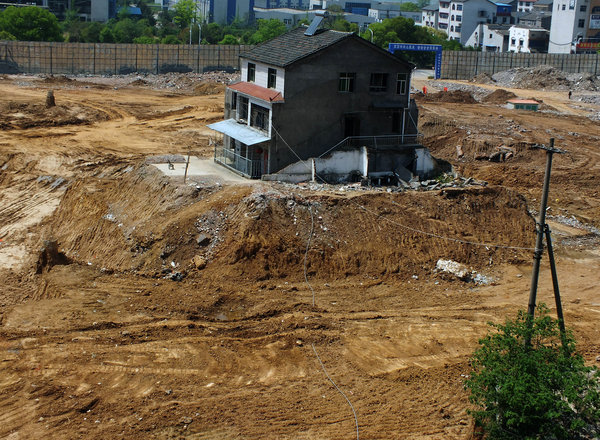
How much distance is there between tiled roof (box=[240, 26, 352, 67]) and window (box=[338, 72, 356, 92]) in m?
1.90

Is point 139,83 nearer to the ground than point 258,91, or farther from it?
nearer to the ground

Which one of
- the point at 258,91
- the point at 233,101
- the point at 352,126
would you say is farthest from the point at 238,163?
the point at 352,126

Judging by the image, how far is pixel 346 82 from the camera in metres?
41.4

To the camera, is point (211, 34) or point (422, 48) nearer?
point (422, 48)

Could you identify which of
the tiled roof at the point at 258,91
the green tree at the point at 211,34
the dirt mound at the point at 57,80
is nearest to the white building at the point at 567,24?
the green tree at the point at 211,34

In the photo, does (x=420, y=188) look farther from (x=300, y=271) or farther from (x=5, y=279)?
(x=5, y=279)

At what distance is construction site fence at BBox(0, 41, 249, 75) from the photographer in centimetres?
8062

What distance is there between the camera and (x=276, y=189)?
122 feet

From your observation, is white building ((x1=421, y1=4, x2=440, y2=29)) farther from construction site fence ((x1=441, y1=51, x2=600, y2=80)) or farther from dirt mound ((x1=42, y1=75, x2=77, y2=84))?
dirt mound ((x1=42, y1=75, x2=77, y2=84))

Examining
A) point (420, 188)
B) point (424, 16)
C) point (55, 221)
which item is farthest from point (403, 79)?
point (424, 16)

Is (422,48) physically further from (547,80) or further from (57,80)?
(57,80)

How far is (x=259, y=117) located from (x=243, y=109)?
217cm

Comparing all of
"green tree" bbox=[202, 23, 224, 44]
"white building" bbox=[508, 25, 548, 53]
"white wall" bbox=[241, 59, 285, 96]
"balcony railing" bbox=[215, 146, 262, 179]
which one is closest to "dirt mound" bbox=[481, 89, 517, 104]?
"white wall" bbox=[241, 59, 285, 96]

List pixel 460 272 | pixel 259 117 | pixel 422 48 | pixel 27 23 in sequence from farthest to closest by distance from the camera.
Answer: pixel 27 23 < pixel 422 48 < pixel 259 117 < pixel 460 272
